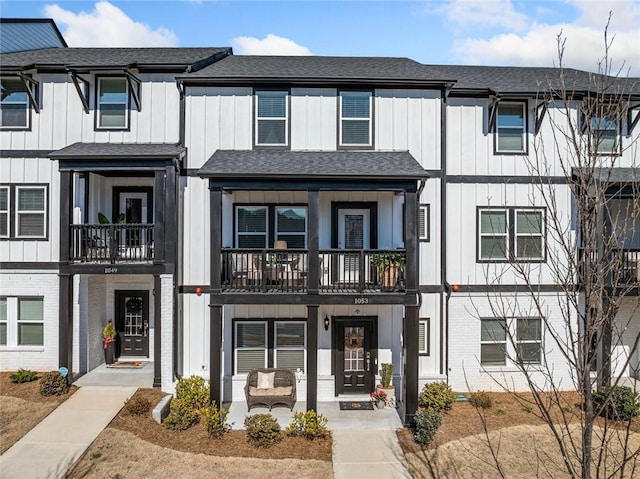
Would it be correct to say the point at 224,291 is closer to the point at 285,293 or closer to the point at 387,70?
the point at 285,293

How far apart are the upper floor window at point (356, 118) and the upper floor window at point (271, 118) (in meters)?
1.76

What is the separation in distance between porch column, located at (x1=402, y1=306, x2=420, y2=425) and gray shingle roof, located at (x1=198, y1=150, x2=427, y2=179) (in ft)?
12.4

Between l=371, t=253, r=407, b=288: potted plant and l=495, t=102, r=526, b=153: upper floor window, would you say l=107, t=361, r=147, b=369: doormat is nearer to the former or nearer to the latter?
l=371, t=253, r=407, b=288: potted plant

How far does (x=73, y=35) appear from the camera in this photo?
1892 centimetres

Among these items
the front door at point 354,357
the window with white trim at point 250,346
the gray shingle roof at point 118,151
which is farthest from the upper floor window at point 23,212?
the front door at point 354,357

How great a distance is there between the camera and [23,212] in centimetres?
1274

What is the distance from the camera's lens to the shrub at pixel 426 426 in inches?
384

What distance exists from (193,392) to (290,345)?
3.03 m

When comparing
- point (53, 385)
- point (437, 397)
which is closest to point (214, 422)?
point (53, 385)

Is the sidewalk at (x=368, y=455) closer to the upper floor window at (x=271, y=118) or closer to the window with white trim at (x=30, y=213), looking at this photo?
the upper floor window at (x=271, y=118)

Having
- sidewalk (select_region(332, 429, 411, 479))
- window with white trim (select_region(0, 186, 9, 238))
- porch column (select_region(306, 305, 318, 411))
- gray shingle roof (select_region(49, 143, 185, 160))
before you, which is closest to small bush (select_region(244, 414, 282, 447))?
porch column (select_region(306, 305, 318, 411))

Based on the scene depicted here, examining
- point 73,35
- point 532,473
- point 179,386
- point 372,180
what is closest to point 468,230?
point 372,180

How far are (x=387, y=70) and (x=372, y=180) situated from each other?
15.0ft

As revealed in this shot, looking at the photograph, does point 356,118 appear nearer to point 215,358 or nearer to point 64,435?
point 215,358
